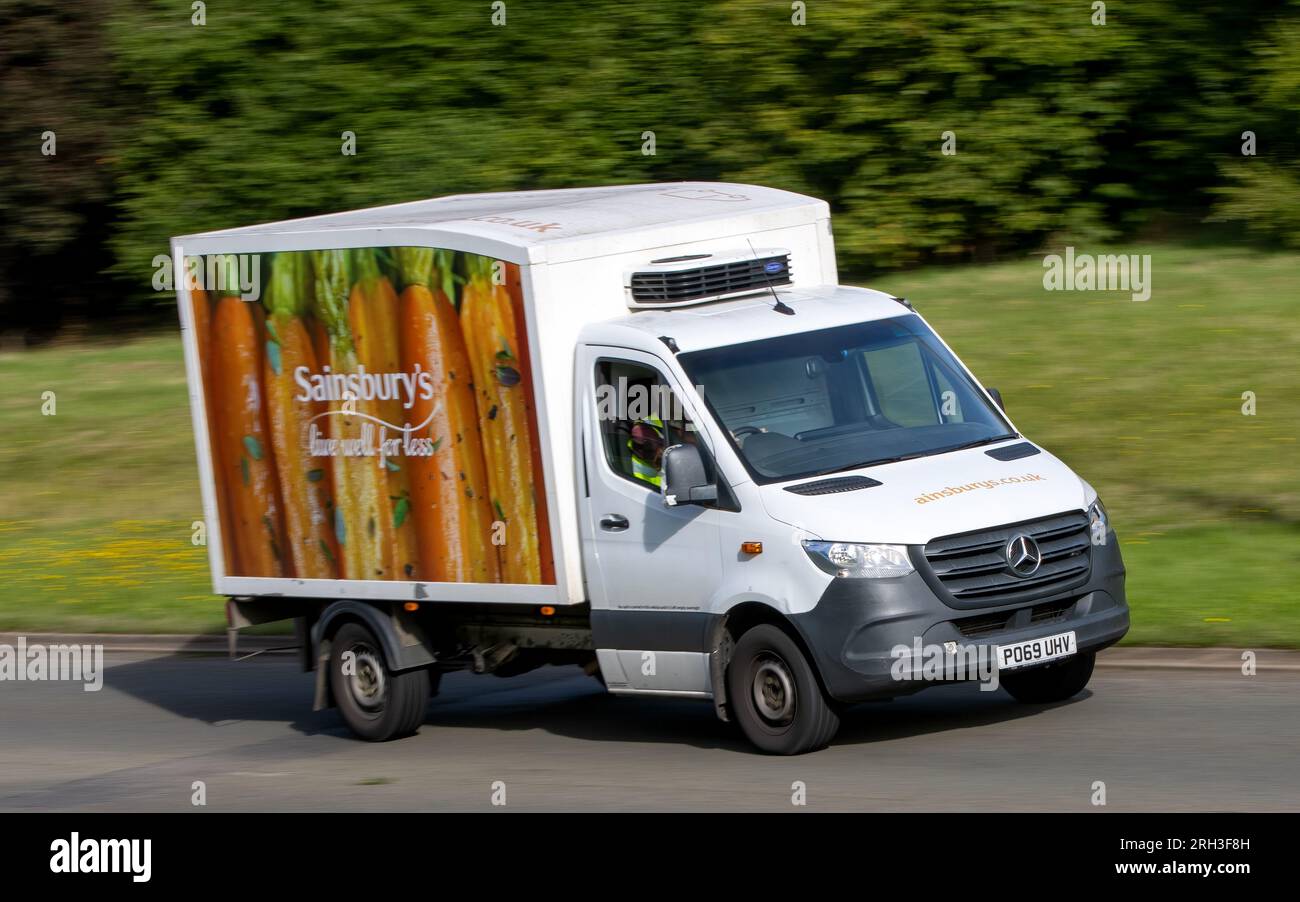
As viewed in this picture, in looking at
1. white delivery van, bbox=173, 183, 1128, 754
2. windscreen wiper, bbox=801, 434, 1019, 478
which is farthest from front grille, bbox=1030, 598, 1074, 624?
windscreen wiper, bbox=801, 434, 1019, 478

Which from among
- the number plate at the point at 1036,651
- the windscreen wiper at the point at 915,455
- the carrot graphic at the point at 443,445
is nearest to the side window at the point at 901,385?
the windscreen wiper at the point at 915,455

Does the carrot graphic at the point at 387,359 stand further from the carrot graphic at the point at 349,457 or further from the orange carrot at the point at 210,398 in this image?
the orange carrot at the point at 210,398

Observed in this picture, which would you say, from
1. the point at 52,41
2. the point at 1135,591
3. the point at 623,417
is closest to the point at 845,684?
the point at 623,417

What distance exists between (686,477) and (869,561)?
1077 millimetres

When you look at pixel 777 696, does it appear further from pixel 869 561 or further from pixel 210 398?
pixel 210 398

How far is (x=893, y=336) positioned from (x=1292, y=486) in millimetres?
6503

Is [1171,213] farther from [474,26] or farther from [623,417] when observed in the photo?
[623,417]

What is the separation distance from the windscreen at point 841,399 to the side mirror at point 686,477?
246mm

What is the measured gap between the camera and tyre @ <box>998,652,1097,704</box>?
10.3 meters

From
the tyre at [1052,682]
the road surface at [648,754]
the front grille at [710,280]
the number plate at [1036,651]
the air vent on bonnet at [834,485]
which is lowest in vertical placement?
the road surface at [648,754]

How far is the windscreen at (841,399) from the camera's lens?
388 inches

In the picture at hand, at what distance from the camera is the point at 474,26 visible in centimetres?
2717

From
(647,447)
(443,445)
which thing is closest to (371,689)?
(443,445)

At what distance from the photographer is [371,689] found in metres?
11.7
